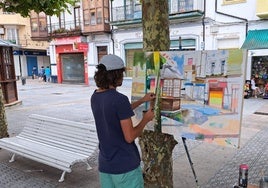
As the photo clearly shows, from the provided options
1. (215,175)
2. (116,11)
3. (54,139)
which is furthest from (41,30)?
(215,175)

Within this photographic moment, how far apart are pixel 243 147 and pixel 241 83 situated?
137 inches

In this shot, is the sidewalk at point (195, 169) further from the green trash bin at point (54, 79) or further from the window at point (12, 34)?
the window at point (12, 34)

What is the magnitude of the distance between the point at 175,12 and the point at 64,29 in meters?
9.73

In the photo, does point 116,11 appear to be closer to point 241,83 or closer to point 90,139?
point 90,139

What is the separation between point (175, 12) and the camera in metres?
14.8

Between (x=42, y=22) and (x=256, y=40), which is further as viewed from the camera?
(x=42, y=22)

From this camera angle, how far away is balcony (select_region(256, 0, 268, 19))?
11.3m

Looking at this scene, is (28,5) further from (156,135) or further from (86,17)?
(86,17)

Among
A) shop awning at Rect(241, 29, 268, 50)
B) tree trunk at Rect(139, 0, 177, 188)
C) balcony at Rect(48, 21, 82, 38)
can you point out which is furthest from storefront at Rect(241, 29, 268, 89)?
balcony at Rect(48, 21, 82, 38)

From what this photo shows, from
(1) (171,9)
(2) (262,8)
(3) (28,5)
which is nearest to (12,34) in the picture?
(1) (171,9)

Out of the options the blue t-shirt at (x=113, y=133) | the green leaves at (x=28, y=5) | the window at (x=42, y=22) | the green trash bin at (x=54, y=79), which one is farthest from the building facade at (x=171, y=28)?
the blue t-shirt at (x=113, y=133)

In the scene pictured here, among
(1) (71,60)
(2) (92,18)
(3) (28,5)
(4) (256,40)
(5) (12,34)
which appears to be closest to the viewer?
(3) (28,5)

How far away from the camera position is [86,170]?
4125 millimetres

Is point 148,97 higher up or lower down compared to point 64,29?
lower down
